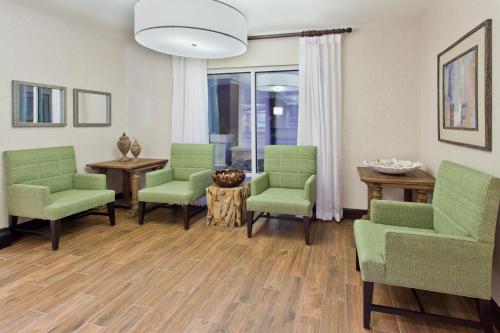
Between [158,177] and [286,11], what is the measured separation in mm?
2471

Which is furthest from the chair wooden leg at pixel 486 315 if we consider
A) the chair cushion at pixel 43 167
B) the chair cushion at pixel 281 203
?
the chair cushion at pixel 43 167

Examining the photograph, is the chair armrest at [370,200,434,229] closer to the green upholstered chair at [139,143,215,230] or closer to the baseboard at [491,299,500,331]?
the baseboard at [491,299,500,331]

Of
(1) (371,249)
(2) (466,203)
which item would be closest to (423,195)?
(2) (466,203)

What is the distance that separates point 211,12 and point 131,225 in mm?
2632

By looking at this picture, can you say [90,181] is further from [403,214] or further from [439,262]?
[439,262]

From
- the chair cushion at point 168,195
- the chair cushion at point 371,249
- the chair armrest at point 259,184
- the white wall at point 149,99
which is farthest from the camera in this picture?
the white wall at point 149,99

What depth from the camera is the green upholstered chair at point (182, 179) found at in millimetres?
3801

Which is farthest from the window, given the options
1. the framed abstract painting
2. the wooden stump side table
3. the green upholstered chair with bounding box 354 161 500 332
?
the green upholstered chair with bounding box 354 161 500 332

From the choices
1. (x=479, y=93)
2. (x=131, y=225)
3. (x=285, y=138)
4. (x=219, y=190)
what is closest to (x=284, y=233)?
(x=219, y=190)

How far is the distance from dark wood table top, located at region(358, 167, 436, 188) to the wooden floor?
73cm

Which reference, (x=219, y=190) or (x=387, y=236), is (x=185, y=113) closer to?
(x=219, y=190)

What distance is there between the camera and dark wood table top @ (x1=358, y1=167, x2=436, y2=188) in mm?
2910

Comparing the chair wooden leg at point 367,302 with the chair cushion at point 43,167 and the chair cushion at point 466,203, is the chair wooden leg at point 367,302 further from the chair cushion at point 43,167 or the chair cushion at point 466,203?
the chair cushion at point 43,167

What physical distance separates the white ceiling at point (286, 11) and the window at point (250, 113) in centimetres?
75
